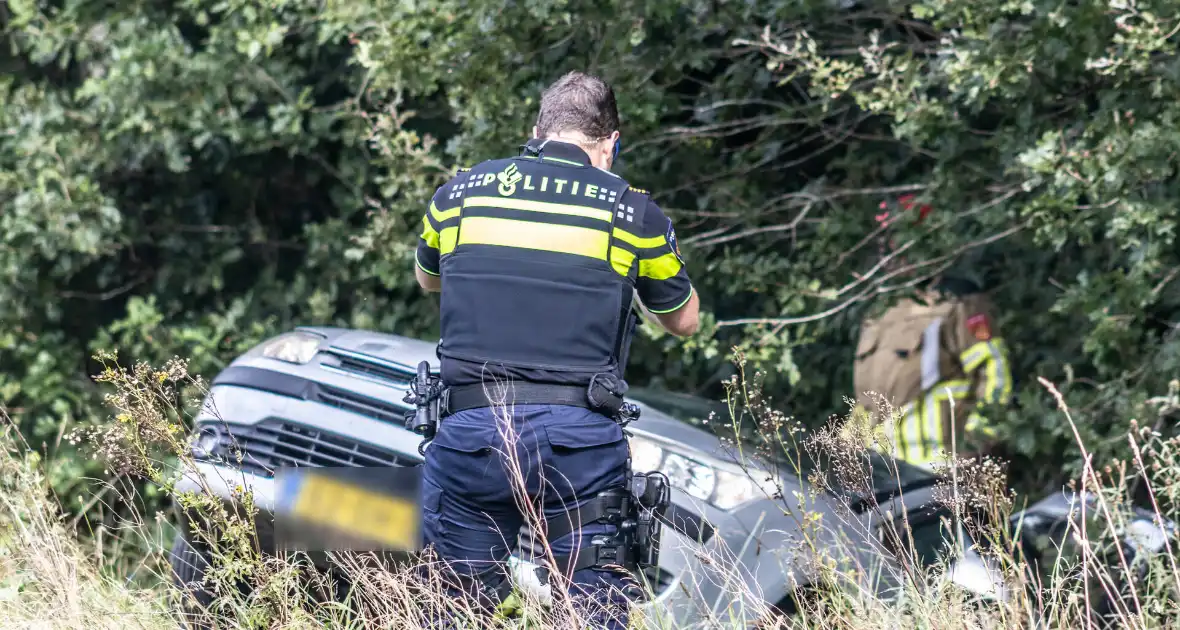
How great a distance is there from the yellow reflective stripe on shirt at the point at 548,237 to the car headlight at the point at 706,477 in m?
Answer: 0.72

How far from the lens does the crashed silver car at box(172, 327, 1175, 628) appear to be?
3178 mm

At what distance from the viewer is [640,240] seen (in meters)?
3.19

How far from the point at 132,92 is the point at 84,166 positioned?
2.07 feet

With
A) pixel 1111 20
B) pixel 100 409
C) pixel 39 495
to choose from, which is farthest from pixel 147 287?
pixel 1111 20

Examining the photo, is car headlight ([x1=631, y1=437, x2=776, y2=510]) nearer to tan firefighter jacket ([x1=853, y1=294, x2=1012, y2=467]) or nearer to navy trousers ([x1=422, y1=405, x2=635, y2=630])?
navy trousers ([x1=422, y1=405, x2=635, y2=630])

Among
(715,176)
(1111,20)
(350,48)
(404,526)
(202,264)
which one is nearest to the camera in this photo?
(404,526)

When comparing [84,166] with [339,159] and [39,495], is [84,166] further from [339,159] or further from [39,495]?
[39,495]

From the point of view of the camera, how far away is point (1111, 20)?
4.51 m

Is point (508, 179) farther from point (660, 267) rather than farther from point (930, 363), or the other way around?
point (930, 363)

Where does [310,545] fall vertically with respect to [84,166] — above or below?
below

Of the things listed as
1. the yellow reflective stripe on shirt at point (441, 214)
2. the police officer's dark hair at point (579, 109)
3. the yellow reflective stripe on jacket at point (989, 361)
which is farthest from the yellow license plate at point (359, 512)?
the yellow reflective stripe on jacket at point (989, 361)

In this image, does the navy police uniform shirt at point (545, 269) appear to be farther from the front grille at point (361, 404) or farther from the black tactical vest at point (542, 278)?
the front grille at point (361, 404)

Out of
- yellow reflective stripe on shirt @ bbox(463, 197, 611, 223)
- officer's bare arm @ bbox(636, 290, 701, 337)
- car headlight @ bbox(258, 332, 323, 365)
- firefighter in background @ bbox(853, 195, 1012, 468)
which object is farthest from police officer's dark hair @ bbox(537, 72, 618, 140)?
firefighter in background @ bbox(853, 195, 1012, 468)

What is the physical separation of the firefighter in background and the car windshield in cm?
167
